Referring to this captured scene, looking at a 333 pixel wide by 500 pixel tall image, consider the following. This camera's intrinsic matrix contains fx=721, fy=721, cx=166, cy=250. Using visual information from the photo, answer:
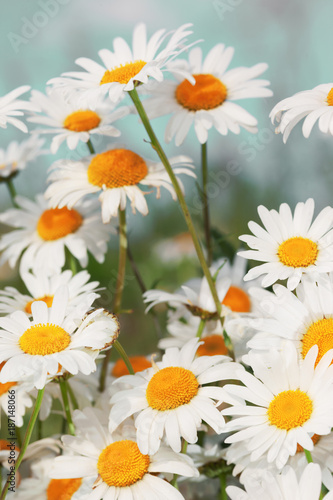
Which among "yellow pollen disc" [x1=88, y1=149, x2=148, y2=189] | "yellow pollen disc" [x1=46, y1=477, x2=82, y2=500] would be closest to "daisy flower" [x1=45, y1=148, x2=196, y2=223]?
"yellow pollen disc" [x1=88, y1=149, x2=148, y2=189]

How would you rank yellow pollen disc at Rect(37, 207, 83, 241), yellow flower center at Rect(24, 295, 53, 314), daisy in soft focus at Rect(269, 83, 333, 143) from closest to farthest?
daisy in soft focus at Rect(269, 83, 333, 143) → yellow flower center at Rect(24, 295, 53, 314) → yellow pollen disc at Rect(37, 207, 83, 241)

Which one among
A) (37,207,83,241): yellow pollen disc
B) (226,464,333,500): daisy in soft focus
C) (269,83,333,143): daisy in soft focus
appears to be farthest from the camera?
(37,207,83,241): yellow pollen disc

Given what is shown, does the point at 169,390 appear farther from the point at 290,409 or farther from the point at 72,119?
the point at 72,119

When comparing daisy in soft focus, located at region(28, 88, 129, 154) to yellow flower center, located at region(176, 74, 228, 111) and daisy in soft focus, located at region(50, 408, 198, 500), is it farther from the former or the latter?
daisy in soft focus, located at region(50, 408, 198, 500)

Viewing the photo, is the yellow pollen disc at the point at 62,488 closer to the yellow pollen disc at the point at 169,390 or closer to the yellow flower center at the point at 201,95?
the yellow pollen disc at the point at 169,390

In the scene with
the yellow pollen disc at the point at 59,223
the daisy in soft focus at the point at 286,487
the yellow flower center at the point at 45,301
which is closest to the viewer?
the daisy in soft focus at the point at 286,487

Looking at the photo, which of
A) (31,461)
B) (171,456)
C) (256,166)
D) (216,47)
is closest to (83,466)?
(171,456)

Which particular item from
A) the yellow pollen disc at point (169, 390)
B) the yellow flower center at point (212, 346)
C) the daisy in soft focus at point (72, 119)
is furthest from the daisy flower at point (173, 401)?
the daisy in soft focus at point (72, 119)

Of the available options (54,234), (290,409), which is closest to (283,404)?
(290,409)

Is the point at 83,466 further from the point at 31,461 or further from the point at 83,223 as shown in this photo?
the point at 83,223
